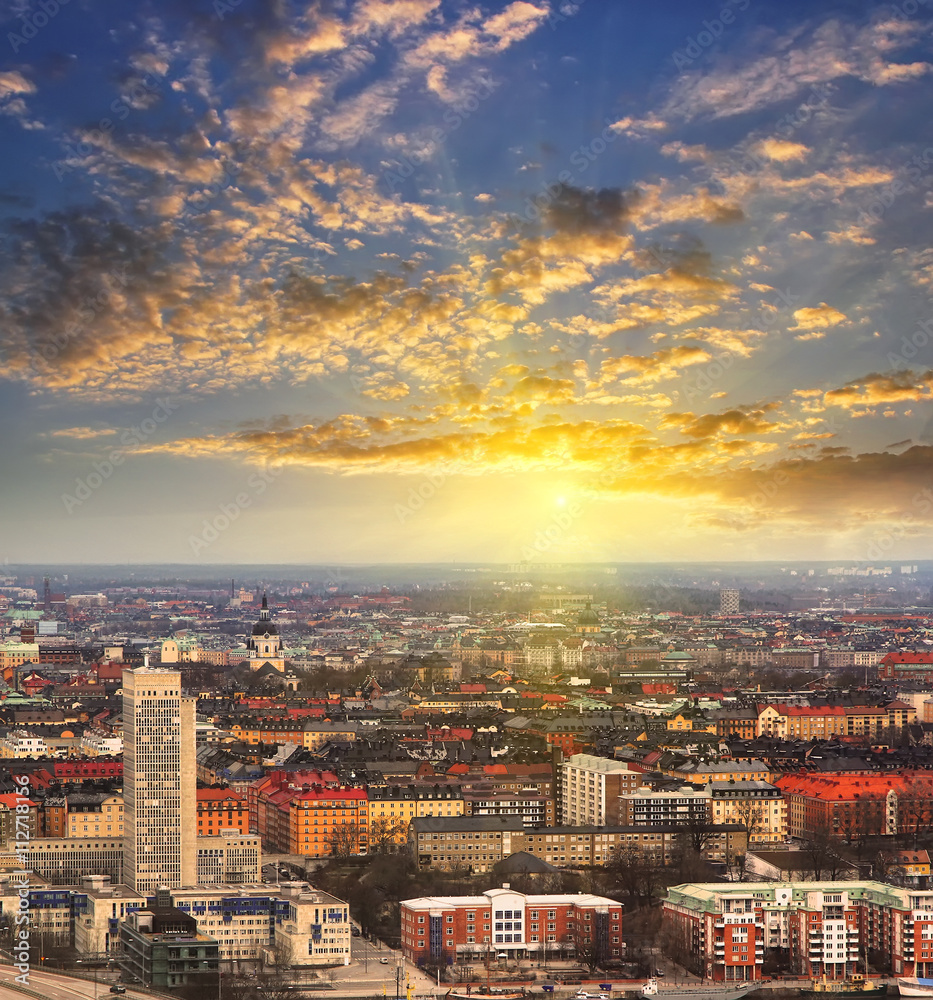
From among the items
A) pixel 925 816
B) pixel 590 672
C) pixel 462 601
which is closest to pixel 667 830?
pixel 925 816

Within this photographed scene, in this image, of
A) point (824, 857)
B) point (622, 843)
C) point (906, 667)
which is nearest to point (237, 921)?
point (622, 843)

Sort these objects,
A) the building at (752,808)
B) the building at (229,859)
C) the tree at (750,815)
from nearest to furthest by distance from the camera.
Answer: the building at (229,859) → the tree at (750,815) → the building at (752,808)

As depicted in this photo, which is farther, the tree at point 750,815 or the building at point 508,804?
the tree at point 750,815

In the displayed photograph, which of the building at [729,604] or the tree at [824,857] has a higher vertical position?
the building at [729,604]

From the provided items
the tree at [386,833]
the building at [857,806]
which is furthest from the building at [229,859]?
the building at [857,806]

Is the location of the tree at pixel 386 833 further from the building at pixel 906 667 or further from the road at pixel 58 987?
the building at pixel 906 667

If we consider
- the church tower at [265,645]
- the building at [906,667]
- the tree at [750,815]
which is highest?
the church tower at [265,645]

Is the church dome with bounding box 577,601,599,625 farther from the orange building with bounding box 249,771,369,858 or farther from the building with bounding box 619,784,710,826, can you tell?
the orange building with bounding box 249,771,369,858
